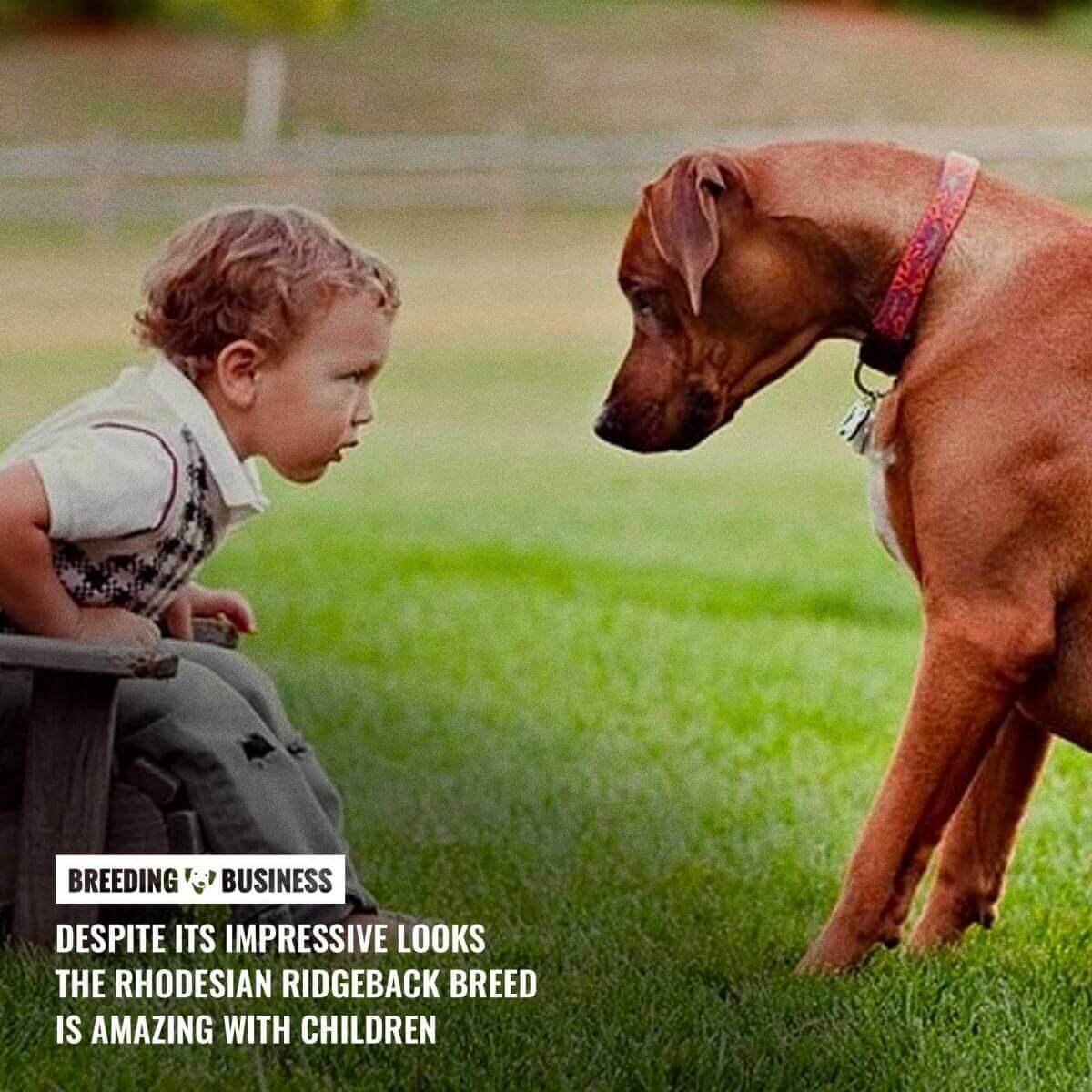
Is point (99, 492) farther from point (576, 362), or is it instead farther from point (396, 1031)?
point (576, 362)

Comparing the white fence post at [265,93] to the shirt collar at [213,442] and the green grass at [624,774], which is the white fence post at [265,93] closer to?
the green grass at [624,774]

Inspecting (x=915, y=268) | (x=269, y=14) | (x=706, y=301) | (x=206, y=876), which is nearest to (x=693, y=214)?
(x=706, y=301)

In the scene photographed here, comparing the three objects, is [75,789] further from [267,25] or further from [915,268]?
[267,25]

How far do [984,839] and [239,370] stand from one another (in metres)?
1.29

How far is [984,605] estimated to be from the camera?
3516 millimetres

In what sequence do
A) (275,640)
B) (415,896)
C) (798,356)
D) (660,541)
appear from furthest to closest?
(660,541)
(275,640)
(415,896)
(798,356)

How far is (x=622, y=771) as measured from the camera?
18.3 feet

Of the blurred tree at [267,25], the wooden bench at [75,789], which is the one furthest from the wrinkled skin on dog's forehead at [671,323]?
the blurred tree at [267,25]

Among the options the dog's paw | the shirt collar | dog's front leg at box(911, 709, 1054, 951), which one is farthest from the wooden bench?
dog's front leg at box(911, 709, 1054, 951)

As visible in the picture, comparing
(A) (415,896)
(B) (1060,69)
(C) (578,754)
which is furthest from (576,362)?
(A) (415,896)

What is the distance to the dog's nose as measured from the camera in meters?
3.94

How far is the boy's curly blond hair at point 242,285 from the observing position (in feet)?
12.0

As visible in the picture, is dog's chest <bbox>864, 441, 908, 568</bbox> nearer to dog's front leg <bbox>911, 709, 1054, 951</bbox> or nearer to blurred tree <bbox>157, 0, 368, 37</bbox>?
dog's front leg <bbox>911, 709, 1054, 951</bbox>

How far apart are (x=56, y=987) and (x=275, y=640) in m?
4.27
